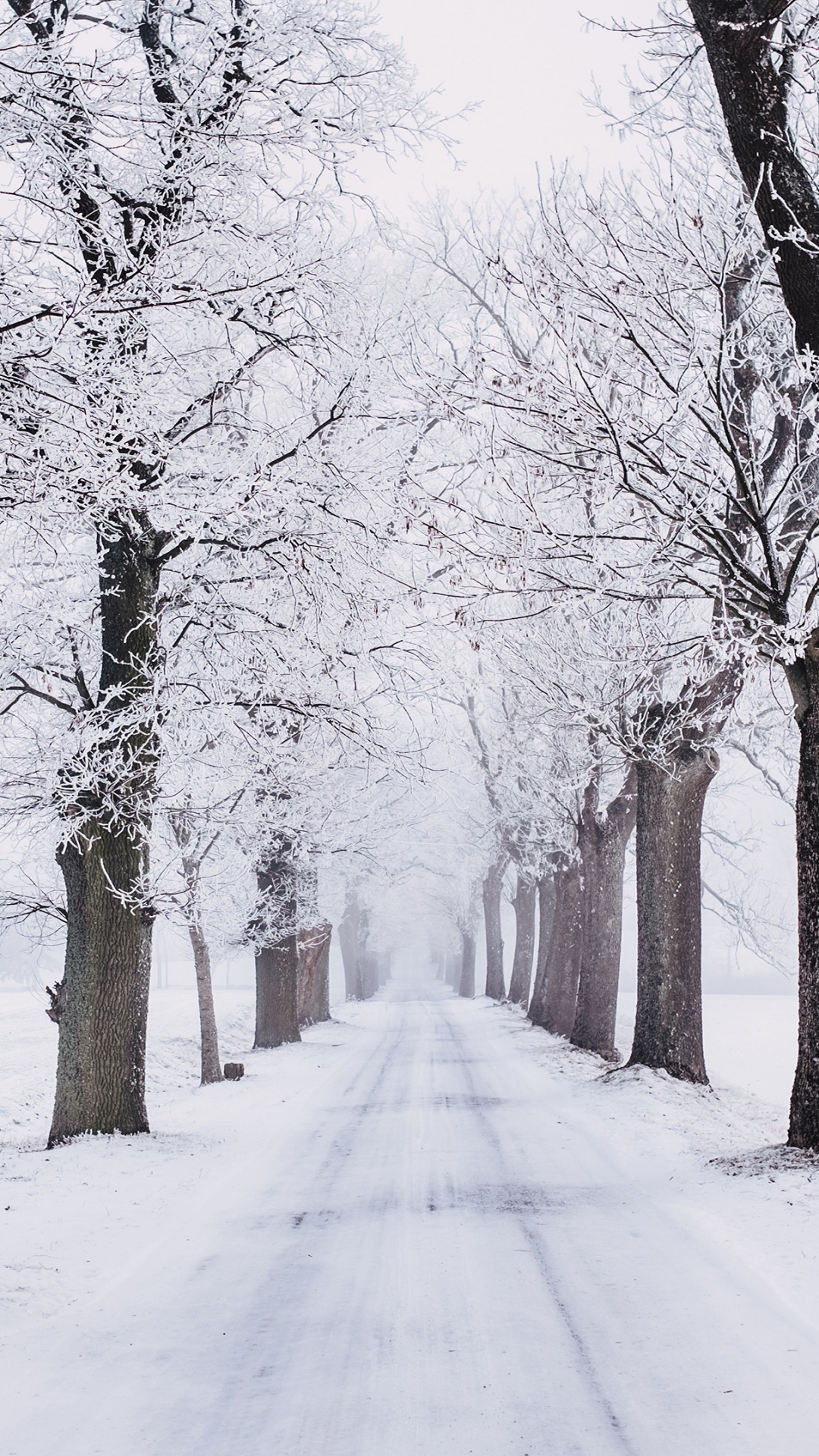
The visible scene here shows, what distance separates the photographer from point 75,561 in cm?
852

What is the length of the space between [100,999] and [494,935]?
28.8 m

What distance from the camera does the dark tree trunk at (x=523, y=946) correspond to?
3022 centimetres

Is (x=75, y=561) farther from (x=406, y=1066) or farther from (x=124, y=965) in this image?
(x=406, y=1066)

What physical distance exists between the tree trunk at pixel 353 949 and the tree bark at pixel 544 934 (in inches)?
670

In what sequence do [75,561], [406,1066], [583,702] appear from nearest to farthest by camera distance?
1. [75,561]
2. [583,702]
3. [406,1066]

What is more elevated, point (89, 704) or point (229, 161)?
point (229, 161)

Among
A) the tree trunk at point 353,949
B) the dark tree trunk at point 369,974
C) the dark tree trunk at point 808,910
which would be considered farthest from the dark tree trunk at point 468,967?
the dark tree trunk at point 808,910

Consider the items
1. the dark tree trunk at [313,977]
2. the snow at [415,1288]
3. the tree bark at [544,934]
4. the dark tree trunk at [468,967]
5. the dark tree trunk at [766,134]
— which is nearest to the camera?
the snow at [415,1288]

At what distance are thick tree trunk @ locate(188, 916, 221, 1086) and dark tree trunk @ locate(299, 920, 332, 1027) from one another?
24.2 feet

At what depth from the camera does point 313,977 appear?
89.3 ft

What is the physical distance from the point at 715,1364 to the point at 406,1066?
11.4 m

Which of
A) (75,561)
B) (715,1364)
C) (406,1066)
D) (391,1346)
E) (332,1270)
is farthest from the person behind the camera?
(406,1066)

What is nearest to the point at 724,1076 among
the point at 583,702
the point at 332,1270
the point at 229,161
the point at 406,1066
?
the point at 406,1066

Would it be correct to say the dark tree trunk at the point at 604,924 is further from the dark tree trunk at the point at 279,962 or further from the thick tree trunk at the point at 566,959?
the dark tree trunk at the point at 279,962
